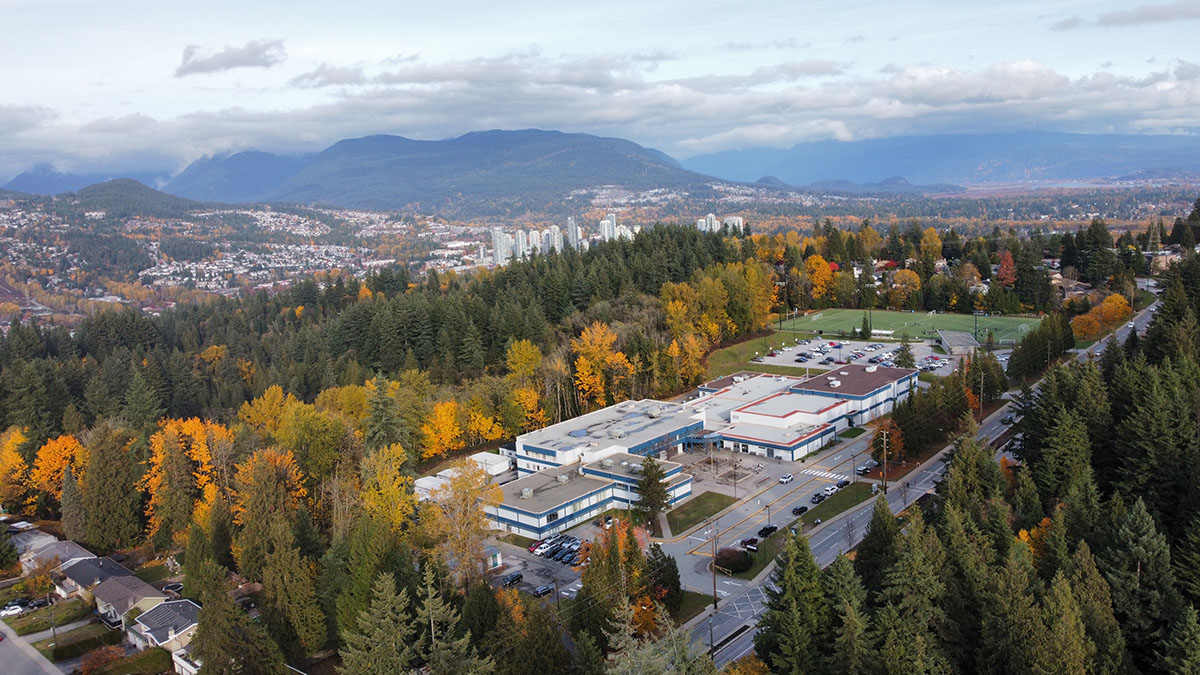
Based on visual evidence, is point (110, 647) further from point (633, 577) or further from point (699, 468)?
point (699, 468)

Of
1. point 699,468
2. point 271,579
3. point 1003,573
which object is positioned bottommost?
point 699,468

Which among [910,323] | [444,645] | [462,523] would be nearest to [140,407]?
[462,523]

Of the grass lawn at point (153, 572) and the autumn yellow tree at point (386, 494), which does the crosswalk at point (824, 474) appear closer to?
the autumn yellow tree at point (386, 494)

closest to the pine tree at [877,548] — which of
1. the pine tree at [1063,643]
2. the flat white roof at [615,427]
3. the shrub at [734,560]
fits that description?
the pine tree at [1063,643]

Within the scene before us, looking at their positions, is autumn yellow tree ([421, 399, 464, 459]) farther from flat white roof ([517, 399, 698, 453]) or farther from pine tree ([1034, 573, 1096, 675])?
pine tree ([1034, 573, 1096, 675])

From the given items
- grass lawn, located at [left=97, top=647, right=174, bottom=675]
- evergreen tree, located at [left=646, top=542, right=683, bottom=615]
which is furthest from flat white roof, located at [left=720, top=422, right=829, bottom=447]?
grass lawn, located at [left=97, top=647, right=174, bottom=675]

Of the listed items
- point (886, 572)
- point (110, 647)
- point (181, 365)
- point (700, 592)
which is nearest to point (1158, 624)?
point (886, 572)

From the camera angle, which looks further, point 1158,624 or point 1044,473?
point 1044,473
